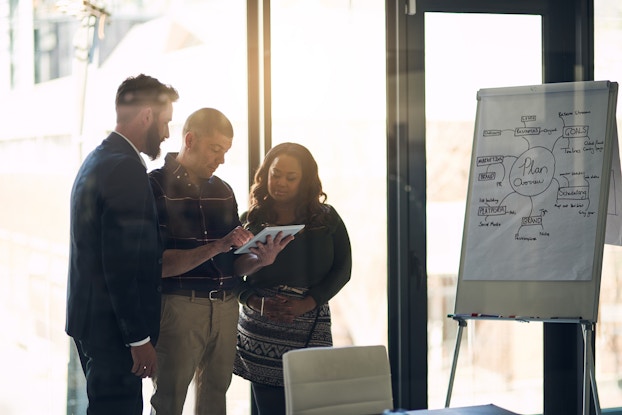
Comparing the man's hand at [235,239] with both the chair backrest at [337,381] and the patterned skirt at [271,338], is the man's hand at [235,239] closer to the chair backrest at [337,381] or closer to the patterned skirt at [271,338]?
the patterned skirt at [271,338]

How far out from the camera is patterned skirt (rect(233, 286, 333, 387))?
332cm

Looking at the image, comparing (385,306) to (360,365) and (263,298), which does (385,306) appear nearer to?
(263,298)

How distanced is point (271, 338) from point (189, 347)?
1.23ft

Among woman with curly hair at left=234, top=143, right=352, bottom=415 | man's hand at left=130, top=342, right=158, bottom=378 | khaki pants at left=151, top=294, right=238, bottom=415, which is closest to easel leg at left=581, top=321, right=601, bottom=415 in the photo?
woman with curly hair at left=234, top=143, right=352, bottom=415

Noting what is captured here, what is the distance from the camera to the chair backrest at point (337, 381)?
263cm

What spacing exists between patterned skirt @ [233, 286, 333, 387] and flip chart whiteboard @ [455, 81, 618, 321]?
0.75m

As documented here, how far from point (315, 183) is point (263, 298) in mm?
568

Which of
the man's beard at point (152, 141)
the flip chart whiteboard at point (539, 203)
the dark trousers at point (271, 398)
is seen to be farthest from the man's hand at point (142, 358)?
the flip chart whiteboard at point (539, 203)

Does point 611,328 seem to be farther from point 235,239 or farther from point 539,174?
point 235,239

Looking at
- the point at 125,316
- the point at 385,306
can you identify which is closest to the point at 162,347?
the point at 125,316

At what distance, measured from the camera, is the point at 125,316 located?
2768mm

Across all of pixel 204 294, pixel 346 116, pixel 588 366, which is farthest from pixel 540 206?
pixel 204 294

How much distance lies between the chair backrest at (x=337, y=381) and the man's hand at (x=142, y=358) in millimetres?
551

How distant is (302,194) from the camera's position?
3.47 metres
